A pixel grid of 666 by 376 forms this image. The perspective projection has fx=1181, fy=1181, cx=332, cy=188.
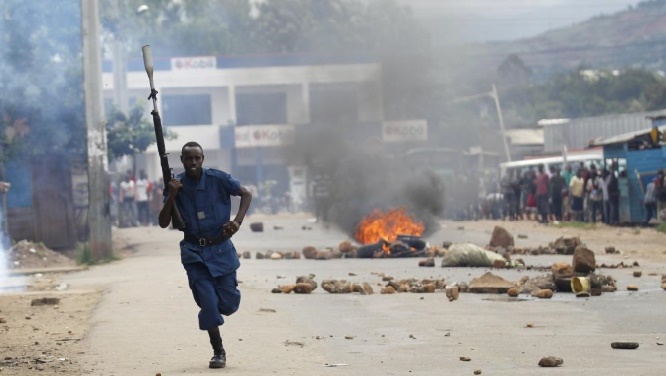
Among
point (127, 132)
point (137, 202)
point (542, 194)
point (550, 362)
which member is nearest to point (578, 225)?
point (542, 194)

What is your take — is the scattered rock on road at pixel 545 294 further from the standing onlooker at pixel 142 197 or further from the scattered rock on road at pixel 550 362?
the standing onlooker at pixel 142 197

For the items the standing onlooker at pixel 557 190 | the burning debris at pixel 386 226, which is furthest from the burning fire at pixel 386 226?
the standing onlooker at pixel 557 190

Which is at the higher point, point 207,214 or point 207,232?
point 207,214

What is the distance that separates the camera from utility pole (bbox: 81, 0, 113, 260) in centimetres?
2033

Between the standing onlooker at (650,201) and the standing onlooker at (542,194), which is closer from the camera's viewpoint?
the standing onlooker at (650,201)

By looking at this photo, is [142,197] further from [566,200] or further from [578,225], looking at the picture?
[578,225]

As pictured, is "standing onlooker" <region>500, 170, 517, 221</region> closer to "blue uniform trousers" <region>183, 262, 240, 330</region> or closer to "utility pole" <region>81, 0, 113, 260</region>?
"utility pole" <region>81, 0, 113, 260</region>

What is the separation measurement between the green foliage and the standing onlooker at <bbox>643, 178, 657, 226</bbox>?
1189 cm

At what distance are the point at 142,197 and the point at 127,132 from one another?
26.9 feet

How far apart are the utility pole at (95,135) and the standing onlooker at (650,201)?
1218 centimetres

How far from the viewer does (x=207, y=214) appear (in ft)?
26.6

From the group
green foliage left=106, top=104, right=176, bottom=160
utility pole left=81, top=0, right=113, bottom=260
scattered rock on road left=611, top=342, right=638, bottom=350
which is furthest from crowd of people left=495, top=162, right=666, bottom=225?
scattered rock on road left=611, top=342, right=638, bottom=350

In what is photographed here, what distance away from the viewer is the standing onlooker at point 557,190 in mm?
31172

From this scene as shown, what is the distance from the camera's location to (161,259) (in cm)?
2069
